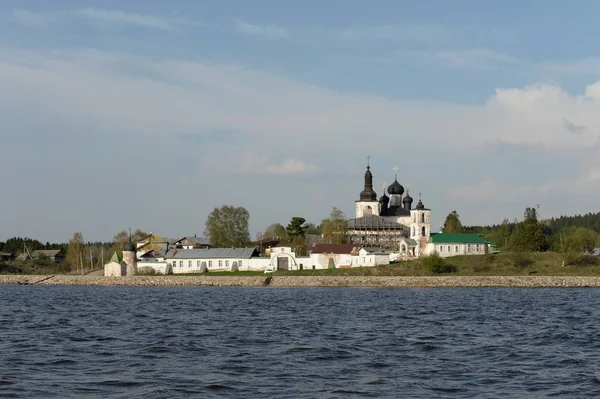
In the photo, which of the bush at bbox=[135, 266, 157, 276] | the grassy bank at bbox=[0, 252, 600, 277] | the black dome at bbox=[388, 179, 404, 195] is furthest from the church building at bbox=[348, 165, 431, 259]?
the bush at bbox=[135, 266, 157, 276]

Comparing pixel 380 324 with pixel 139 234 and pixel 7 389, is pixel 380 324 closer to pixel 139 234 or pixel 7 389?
pixel 7 389

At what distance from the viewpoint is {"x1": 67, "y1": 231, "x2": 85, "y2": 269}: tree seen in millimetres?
136012

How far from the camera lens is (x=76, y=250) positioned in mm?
137625

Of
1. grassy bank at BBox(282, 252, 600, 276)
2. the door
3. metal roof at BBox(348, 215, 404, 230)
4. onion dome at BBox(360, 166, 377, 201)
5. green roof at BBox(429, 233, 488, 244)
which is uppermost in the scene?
onion dome at BBox(360, 166, 377, 201)

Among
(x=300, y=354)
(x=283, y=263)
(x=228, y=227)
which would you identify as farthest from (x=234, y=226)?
(x=300, y=354)

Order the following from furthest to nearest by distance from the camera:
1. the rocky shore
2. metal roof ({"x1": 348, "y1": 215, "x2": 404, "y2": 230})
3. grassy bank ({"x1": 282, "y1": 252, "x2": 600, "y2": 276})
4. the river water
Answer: metal roof ({"x1": 348, "y1": 215, "x2": 404, "y2": 230}), grassy bank ({"x1": 282, "y1": 252, "x2": 600, "y2": 276}), the rocky shore, the river water

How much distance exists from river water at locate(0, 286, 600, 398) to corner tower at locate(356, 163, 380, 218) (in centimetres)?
9367

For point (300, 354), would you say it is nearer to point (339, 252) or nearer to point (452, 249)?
point (339, 252)

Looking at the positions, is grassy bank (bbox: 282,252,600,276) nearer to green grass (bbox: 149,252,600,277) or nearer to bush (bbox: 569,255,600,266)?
green grass (bbox: 149,252,600,277)

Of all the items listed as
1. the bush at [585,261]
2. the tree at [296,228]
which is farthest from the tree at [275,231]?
the bush at [585,261]

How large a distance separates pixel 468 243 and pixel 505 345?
88.4 metres

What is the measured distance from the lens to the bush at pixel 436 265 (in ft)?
335

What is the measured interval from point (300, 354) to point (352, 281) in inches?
2697

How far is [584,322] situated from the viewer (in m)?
41.2
